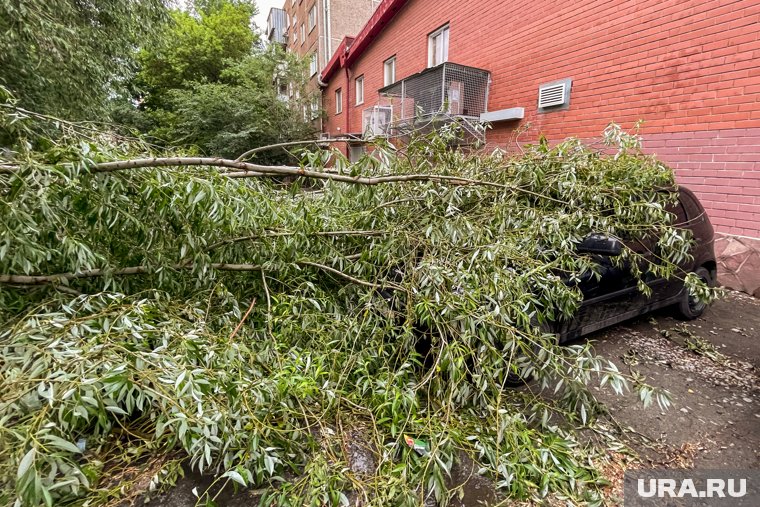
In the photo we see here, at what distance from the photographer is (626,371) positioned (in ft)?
10.9

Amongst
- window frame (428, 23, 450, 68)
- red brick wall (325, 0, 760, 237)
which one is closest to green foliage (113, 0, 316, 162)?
window frame (428, 23, 450, 68)

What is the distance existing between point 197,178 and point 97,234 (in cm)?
78

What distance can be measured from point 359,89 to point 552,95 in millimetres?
10865

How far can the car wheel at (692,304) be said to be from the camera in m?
4.33

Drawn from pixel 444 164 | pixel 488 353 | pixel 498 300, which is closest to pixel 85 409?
pixel 488 353

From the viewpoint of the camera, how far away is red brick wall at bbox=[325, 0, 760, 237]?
4746 millimetres

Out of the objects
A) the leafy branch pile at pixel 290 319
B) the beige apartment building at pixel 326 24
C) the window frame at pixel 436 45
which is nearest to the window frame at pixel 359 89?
the beige apartment building at pixel 326 24

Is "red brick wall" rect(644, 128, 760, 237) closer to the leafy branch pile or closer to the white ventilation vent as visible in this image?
the white ventilation vent

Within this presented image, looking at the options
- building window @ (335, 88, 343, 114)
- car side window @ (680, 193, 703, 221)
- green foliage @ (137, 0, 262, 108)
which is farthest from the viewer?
green foliage @ (137, 0, 262, 108)

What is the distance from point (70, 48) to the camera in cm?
533

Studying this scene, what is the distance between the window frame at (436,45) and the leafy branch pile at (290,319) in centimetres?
818

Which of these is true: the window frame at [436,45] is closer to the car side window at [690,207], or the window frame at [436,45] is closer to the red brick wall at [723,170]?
A: the red brick wall at [723,170]

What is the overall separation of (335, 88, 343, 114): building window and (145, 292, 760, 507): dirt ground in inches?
647

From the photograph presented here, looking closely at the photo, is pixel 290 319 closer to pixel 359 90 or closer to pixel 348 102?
pixel 359 90
